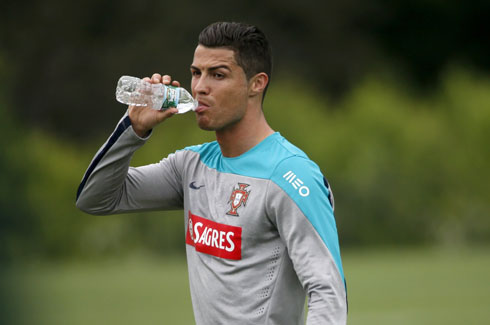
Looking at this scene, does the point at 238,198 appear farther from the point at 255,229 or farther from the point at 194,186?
the point at 194,186

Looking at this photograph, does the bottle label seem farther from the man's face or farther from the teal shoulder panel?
the teal shoulder panel

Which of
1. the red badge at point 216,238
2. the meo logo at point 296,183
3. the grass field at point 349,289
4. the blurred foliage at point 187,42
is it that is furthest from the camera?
the blurred foliage at point 187,42

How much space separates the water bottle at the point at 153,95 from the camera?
384 centimetres

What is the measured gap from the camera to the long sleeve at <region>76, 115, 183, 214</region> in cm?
388

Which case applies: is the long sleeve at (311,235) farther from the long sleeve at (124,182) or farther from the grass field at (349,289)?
the grass field at (349,289)

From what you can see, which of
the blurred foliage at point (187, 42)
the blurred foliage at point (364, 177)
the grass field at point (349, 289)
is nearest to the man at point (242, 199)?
the grass field at point (349, 289)

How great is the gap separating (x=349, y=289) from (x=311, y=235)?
10.4m

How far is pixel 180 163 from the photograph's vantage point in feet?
13.7

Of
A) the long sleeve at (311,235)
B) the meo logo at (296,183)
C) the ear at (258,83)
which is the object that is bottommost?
the long sleeve at (311,235)

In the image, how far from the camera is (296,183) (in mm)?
3650

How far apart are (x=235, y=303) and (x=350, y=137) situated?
1459 cm

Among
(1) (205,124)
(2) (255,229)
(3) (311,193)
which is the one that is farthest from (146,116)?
(3) (311,193)

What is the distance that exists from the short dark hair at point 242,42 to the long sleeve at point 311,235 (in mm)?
498

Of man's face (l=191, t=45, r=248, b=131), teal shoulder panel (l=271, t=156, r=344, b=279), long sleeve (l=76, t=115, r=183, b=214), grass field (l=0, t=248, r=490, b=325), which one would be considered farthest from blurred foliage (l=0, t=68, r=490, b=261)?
teal shoulder panel (l=271, t=156, r=344, b=279)
